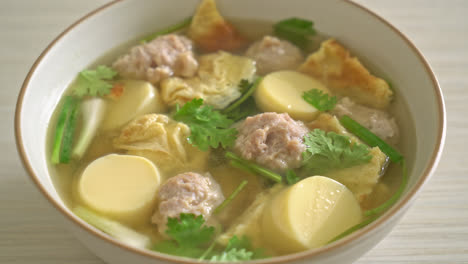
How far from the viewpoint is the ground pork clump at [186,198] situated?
161cm

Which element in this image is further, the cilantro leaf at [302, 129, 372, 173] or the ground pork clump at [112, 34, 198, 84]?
the ground pork clump at [112, 34, 198, 84]

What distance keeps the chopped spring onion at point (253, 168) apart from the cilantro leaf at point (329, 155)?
4.8 inches

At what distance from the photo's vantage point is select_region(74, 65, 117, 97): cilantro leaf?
206cm

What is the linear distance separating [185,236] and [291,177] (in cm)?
43

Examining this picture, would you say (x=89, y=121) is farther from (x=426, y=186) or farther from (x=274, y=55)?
(x=426, y=186)

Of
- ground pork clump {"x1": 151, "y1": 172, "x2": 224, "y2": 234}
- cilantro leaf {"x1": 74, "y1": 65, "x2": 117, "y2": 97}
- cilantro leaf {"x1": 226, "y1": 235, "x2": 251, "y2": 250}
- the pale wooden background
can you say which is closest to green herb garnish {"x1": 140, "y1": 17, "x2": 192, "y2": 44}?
cilantro leaf {"x1": 74, "y1": 65, "x2": 117, "y2": 97}

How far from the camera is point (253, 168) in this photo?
1771mm

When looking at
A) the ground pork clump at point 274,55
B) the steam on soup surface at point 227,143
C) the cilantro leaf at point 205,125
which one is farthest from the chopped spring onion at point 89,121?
the ground pork clump at point 274,55

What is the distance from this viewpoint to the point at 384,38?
207 cm

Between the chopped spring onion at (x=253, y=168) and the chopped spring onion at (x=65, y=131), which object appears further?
the chopped spring onion at (x=65, y=131)

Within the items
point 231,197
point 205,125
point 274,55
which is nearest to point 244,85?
point 274,55

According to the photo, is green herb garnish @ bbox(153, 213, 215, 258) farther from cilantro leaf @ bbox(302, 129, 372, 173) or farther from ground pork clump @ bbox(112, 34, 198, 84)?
ground pork clump @ bbox(112, 34, 198, 84)

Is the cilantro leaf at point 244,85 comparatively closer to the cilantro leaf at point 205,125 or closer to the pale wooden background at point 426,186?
the cilantro leaf at point 205,125

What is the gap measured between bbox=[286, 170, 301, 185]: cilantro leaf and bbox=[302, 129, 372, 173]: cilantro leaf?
0.06 m
